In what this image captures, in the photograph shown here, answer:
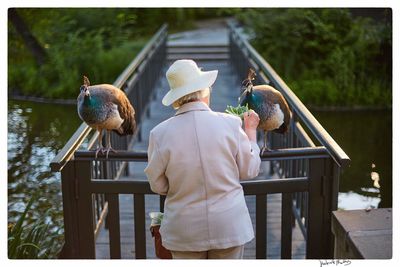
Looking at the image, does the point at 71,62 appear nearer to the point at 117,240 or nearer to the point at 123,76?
the point at 123,76

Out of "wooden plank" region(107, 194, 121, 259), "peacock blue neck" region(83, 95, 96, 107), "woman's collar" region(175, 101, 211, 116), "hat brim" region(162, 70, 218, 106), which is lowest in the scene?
"wooden plank" region(107, 194, 121, 259)

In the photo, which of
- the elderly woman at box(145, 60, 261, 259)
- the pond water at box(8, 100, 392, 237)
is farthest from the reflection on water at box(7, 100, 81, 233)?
the elderly woman at box(145, 60, 261, 259)

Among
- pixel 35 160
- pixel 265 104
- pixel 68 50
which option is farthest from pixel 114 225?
pixel 68 50

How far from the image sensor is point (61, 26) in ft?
43.4

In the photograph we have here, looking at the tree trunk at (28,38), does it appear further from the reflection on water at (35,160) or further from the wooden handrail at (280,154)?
the wooden handrail at (280,154)

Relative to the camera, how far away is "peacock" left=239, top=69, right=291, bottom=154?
336 centimetres

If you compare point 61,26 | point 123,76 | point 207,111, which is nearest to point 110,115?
point 207,111

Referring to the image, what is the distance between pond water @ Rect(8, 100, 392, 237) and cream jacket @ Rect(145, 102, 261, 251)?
2.85 m

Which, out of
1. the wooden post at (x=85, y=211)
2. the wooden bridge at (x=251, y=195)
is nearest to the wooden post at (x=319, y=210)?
the wooden bridge at (x=251, y=195)

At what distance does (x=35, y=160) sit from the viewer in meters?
6.73

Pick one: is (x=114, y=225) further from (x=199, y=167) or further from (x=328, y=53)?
(x=328, y=53)

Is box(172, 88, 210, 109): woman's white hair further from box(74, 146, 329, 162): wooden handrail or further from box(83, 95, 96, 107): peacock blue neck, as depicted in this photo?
box(83, 95, 96, 107): peacock blue neck

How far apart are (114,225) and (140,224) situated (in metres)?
0.14
